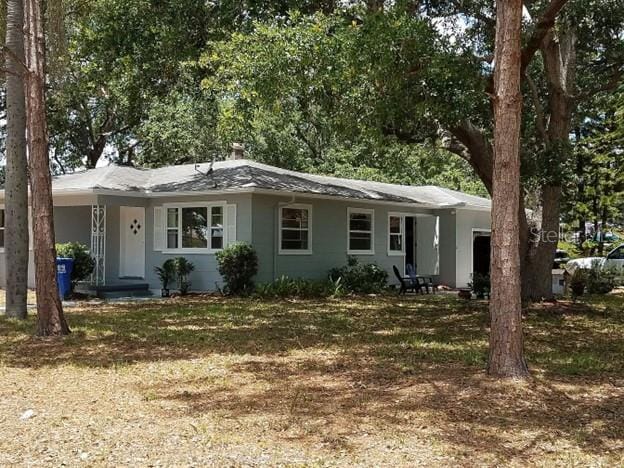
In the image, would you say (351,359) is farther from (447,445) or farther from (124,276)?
(124,276)

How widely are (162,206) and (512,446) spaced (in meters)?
14.6

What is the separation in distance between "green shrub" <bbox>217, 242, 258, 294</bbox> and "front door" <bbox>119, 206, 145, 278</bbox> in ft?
11.5

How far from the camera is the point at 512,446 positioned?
4.91 meters

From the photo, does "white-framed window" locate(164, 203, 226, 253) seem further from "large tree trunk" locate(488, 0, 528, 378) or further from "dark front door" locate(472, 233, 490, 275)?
"large tree trunk" locate(488, 0, 528, 378)

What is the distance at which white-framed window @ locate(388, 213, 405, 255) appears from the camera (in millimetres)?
21188

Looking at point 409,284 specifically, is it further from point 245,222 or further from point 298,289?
point 245,222

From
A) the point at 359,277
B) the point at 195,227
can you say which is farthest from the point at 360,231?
the point at 195,227

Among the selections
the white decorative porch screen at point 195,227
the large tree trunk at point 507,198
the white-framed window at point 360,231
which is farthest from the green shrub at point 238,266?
the large tree trunk at point 507,198

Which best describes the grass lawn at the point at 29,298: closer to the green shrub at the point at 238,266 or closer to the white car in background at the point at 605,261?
the green shrub at the point at 238,266

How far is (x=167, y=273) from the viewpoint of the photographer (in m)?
17.2

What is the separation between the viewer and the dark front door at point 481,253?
76.2 ft

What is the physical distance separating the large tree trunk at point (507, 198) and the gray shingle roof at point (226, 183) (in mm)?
10098

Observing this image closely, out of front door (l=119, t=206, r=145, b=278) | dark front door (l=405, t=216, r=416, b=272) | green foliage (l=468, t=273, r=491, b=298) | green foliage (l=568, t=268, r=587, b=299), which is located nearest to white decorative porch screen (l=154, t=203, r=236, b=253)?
A: front door (l=119, t=206, r=145, b=278)

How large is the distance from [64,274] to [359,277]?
783 centimetres
